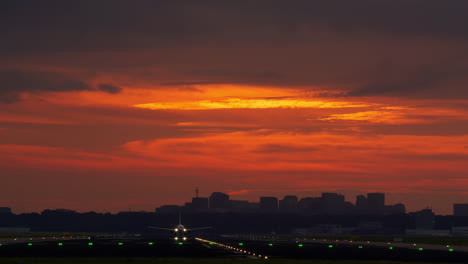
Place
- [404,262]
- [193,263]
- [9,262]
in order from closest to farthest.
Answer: [9,262]
[193,263]
[404,262]

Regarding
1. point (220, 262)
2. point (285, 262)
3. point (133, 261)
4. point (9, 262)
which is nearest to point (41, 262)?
point (9, 262)

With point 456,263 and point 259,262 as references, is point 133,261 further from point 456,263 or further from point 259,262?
point 456,263

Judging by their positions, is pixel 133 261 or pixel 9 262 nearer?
pixel 9 262

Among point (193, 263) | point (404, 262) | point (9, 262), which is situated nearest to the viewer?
point (9, 262)

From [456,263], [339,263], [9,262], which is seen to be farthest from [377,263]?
[9,262]

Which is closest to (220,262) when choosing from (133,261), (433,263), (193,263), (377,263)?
(193,263)

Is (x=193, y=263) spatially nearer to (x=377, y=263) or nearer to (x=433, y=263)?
(x=377, y=263)

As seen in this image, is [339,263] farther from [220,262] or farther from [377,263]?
[220,262]

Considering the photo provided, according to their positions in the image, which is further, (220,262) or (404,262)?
(404,262)
